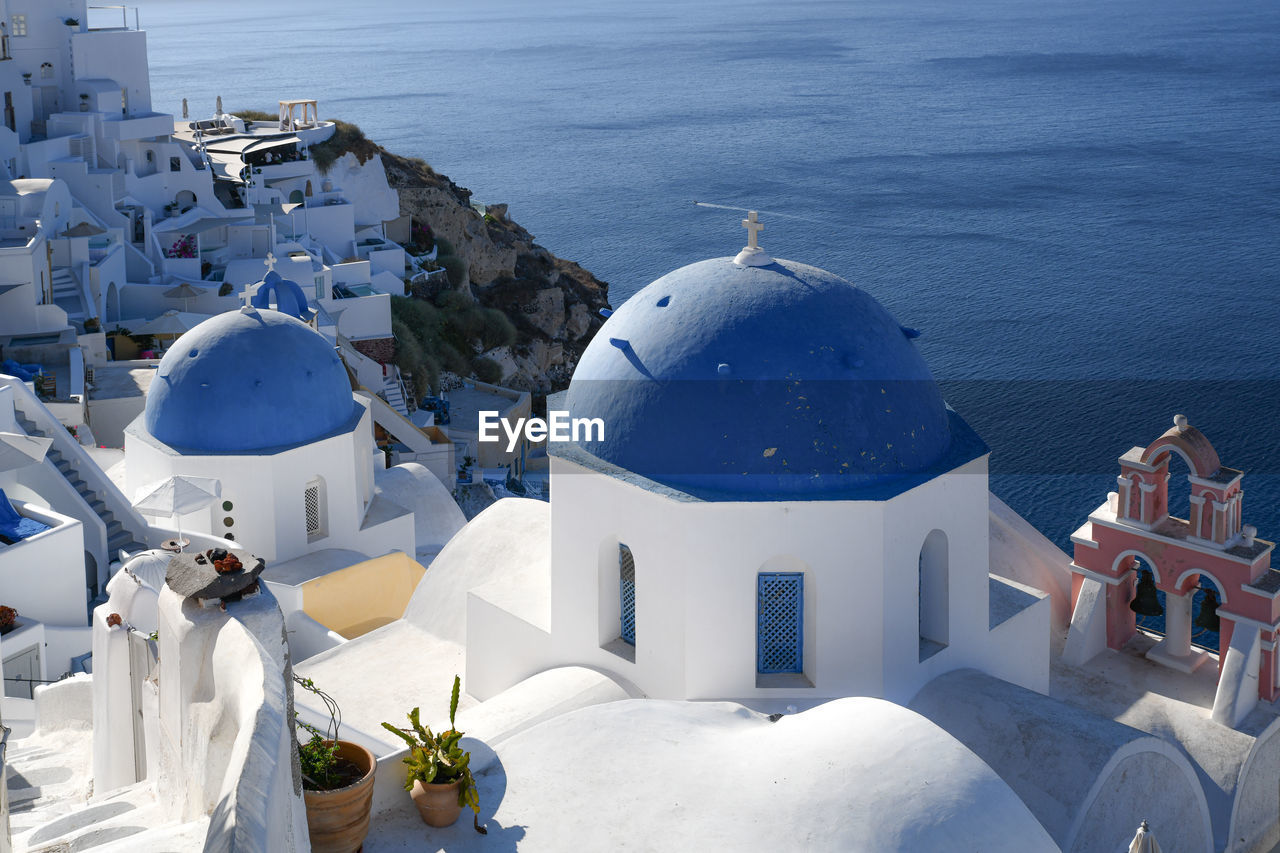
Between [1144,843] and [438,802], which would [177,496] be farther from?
[1144,843]

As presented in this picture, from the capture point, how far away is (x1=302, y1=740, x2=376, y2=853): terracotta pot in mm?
8547

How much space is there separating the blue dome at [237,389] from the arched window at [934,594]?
386 inches

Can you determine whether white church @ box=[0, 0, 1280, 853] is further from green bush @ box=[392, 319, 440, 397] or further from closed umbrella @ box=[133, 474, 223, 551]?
green bush @ box=[392, 319, 440, 397]

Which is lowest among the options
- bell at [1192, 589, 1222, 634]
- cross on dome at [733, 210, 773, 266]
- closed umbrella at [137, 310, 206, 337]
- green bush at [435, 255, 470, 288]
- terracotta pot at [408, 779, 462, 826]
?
green bush at [435, 255, 470, 288]

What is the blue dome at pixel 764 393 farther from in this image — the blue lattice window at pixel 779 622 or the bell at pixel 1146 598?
the bell at pixel 1146 598

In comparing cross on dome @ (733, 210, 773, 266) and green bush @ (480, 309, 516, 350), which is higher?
cross on dome @ (733, 210, 773, 266)

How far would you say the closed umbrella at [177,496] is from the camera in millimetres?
16656

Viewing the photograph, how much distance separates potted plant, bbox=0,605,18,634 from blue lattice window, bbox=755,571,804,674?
1062cm

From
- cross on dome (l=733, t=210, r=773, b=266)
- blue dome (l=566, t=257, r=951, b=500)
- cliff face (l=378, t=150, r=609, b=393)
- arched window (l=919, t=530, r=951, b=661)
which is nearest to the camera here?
blue dome (l=566, t=257, r=951, b=500)

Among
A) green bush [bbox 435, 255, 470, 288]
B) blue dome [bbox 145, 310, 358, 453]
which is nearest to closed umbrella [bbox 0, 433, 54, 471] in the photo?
blue dome [bbox 145, 310, 358, 453]

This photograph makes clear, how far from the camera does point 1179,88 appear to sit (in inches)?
3841

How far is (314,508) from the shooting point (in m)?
19.4

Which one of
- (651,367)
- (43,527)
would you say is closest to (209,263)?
(43,527)

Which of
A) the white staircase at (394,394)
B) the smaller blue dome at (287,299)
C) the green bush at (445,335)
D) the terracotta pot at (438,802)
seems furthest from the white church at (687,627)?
the green bush at (445,335)
